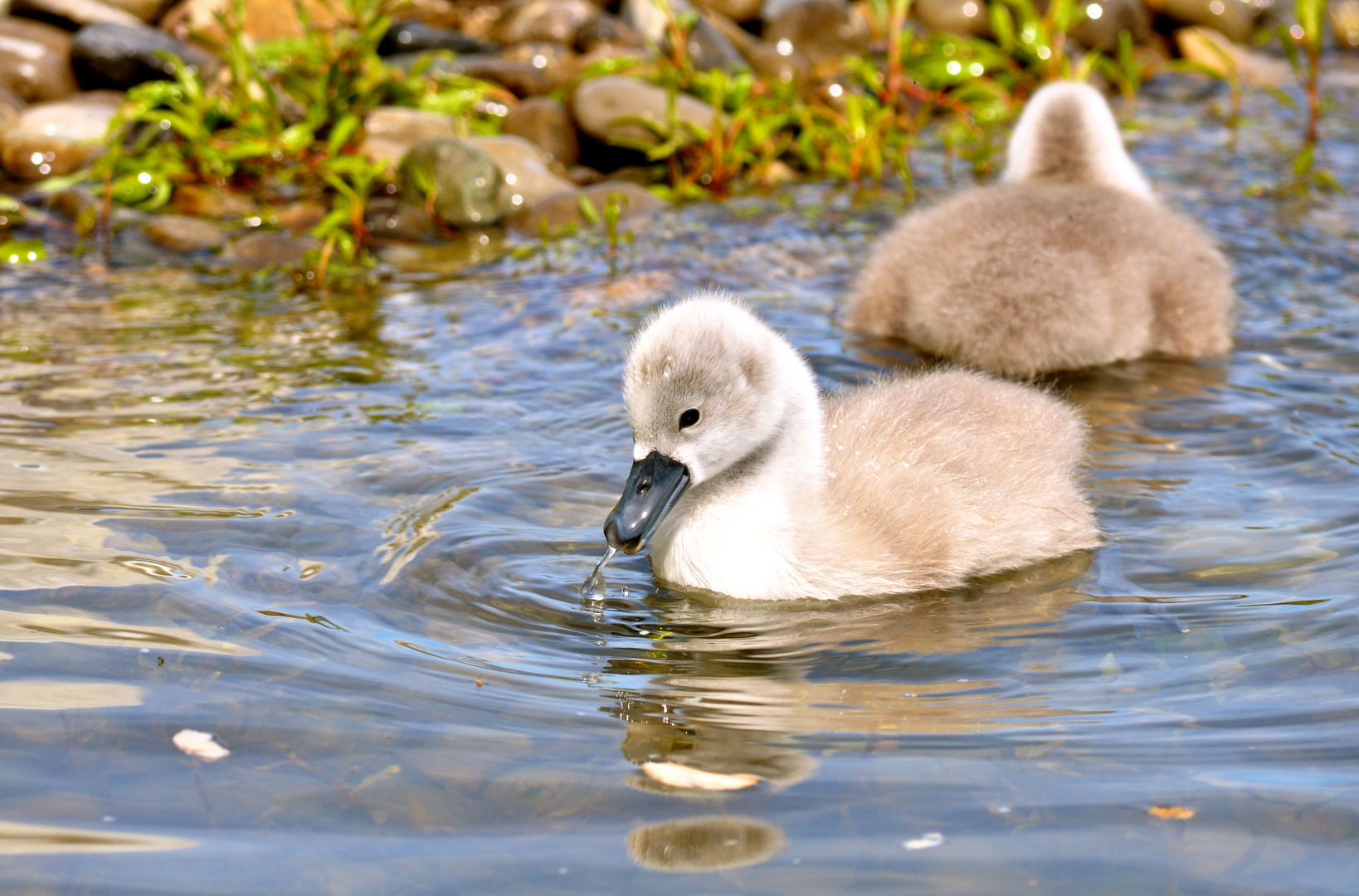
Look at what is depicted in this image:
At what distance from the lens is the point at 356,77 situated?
9.80m

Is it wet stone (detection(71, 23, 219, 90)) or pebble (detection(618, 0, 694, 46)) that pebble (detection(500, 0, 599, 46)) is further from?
wet stone (detection(71, 23, 219, 90))

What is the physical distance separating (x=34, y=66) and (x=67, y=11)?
2.81 feet

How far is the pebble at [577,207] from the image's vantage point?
877 cm

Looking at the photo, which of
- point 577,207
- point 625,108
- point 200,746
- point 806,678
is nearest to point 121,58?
point 625,108

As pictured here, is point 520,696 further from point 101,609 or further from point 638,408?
→ point 101,609

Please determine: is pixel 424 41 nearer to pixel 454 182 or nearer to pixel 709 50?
pixel 709 50

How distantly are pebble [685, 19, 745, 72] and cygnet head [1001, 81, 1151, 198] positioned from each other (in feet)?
13.5

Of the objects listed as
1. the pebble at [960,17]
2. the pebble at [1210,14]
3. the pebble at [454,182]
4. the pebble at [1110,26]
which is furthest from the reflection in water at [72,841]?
the pebble at [1210,14]

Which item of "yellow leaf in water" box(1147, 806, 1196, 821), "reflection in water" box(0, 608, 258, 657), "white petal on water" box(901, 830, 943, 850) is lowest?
"white petal on water" box(901, 830, 943, 850)

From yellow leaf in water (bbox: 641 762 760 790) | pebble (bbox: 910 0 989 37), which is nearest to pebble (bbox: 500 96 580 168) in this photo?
pebble (bbox: 910 0 989 37)

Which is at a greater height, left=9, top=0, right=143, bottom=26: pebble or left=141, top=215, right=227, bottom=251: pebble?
left=9, top=0, right=143, bottom=26: pebble

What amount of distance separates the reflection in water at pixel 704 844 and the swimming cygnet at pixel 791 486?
3.57 feet

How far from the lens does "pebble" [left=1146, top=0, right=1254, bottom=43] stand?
1421cm

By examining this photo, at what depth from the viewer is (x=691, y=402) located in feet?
13.3
